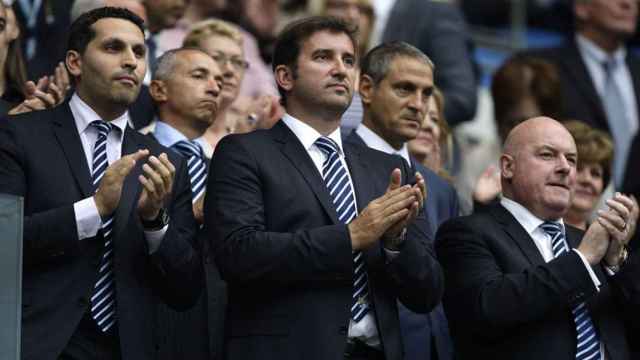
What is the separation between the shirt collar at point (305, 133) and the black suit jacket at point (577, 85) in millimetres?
3757

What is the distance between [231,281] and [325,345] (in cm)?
47

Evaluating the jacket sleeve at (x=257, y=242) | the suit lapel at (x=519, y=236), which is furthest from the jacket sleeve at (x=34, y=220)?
the suit lapel at (x=519, y=236)

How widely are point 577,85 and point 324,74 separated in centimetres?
415

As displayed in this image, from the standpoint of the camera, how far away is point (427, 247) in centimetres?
715

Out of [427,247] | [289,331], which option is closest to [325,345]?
[289,331]

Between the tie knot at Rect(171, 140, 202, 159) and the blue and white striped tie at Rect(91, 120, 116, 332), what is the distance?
31.8 inches

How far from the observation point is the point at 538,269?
23.7ft

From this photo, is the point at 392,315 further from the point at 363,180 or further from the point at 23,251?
the point at 23,251

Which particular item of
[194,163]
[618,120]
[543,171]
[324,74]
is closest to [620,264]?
[543,171]

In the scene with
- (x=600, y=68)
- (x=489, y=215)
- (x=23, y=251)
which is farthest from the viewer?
(x=600, y=68)

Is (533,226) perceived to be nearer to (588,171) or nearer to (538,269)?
(538,269)

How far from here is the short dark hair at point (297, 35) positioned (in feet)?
24.4

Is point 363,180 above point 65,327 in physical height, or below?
above

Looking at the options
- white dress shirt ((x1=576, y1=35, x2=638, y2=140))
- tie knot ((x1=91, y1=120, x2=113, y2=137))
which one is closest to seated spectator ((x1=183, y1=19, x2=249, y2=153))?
tie knot ((x1=91, y1=120, x2=113, y2=137))
